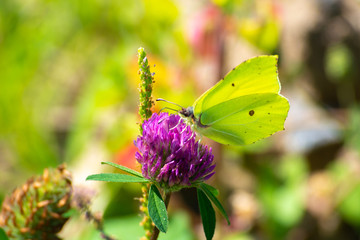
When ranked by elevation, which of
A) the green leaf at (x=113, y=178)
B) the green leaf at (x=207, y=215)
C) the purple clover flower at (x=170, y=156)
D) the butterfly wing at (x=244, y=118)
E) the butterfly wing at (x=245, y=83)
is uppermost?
the butterfly wing at (x=245, y=83)

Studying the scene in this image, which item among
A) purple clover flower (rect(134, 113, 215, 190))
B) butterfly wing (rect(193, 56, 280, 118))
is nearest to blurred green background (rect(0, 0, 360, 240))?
butterfly wing (rect(193, 56, 280, 118))

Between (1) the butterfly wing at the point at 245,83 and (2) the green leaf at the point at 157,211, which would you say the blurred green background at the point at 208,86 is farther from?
(2) the green leaf at the point at 157,211

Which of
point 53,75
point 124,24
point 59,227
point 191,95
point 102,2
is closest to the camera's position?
point 59,227

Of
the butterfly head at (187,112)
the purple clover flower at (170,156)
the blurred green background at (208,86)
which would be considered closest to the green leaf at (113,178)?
the purple clover flower at (170,156)

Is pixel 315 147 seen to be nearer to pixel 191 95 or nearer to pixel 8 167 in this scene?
pixel 191 95

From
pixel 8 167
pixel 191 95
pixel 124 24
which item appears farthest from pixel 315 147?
pixel 8 167

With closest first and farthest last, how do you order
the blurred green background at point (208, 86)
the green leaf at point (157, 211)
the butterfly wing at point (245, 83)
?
the green leaf at point (157, 211), the butterfly wing at point (245, 83), the blurred green background at point (208, 86)

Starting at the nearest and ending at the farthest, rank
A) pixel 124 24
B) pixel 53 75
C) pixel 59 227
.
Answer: pixel 59 227, pixel 124 24, pixel 53 75
